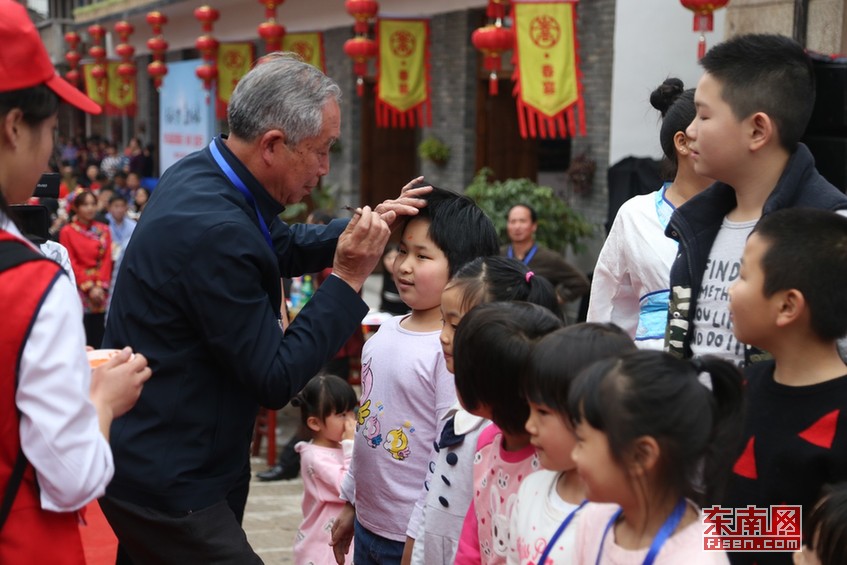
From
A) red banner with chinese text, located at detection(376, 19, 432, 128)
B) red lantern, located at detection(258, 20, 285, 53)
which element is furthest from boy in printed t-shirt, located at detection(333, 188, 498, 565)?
red lantern, located at detection(258, 20, 285, 53)

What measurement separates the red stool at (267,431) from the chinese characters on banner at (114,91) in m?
13.5

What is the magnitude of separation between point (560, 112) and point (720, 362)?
6.24m

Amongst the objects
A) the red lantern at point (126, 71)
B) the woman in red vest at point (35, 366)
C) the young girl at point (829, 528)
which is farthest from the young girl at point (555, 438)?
the red lantern at point (126, 71)

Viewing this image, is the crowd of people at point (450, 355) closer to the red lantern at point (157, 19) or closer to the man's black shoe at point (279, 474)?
the man's black shoe at point (279, 474)

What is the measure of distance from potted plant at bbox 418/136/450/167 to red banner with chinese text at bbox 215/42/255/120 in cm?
366

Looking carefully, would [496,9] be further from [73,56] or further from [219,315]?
[73,56]

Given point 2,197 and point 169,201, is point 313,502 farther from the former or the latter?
point 2,197

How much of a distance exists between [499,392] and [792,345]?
23.7 inches

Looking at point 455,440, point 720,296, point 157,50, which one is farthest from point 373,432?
point 157,50

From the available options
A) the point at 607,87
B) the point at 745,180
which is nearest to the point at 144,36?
the point at 607,87

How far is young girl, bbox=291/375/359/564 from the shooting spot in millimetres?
3711

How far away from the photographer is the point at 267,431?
271 inches

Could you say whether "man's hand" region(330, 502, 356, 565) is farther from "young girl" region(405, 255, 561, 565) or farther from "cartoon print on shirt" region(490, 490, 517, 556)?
"cartoon print on shirt" region(490, 490, 517, 556)

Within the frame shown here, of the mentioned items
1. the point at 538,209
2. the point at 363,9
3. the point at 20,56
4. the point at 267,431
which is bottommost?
the point at 267,431
